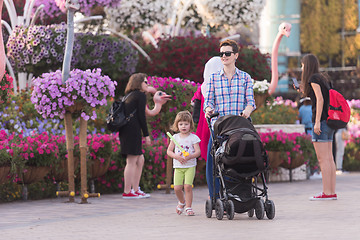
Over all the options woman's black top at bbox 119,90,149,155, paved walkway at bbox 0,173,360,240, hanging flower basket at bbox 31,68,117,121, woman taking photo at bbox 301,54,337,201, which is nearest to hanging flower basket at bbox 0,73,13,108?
hanging flower basket at bbox 31,68,117,121

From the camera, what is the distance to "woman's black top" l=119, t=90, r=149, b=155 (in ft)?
36.1

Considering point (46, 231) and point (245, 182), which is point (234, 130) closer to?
point (245, 182)

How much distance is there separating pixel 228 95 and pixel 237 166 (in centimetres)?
87

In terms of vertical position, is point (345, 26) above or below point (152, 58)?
above

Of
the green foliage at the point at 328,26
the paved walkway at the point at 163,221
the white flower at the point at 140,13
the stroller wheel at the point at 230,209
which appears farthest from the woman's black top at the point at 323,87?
the green foliage at the point at 328,26

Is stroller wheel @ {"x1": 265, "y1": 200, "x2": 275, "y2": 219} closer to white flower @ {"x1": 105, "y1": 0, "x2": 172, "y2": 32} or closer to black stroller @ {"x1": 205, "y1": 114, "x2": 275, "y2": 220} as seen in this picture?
black stroller @ {"x1": 205, "y1": 114, "x2": 275, "y2": 220}

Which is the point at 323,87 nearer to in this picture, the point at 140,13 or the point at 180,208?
the point at 180,208

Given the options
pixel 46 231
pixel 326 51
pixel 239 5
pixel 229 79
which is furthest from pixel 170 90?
pixel 326 51

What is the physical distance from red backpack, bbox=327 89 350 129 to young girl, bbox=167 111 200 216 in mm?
2054

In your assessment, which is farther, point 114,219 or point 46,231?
point 114,219

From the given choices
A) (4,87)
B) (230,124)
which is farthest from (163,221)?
(4,87)

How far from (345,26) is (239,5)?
88.6 feet

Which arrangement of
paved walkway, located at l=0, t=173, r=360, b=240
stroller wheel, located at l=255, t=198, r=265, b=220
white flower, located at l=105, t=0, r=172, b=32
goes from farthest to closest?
white flower, located at l=105, t=0, r=172, b=32, stroller wheel, located at l=255, t=198, r=265, b=220, paved walkway, located at l=0, t=173, r=360, b=240

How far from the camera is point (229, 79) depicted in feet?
27.8
